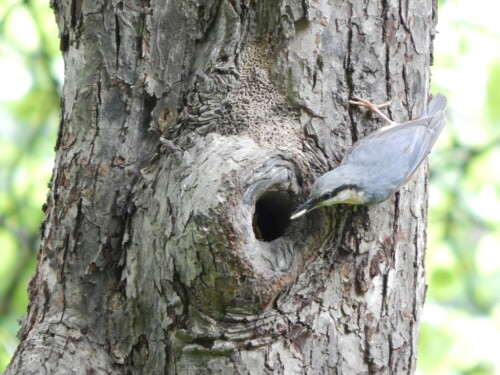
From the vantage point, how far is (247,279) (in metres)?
1.95

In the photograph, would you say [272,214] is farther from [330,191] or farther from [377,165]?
[377,165]

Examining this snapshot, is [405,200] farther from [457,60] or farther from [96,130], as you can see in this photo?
[457,60]

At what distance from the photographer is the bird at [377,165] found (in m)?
2.02

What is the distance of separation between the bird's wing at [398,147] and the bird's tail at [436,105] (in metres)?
0.02

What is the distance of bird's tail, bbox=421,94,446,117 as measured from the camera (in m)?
2.55

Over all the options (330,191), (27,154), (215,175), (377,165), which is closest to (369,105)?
(377,165)

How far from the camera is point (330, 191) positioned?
6.54 feet

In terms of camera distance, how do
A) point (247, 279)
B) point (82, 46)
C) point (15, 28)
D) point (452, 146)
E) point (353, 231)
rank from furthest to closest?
1. point (452, 146)
2. point (15, 28)
3. point (82, 46)
4. point (353, 231)
5. point (247, 279)

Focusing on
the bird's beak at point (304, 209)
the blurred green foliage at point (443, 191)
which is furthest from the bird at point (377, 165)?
the blurred green foliage at point (443, 191)

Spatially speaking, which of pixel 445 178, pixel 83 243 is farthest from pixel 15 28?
pixel 445 178

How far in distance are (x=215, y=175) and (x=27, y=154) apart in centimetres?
261

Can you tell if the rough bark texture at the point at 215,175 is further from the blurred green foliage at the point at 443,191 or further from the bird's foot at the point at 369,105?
the blurred green foliage at the point at 443,191

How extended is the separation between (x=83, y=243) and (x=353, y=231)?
81 centimetres

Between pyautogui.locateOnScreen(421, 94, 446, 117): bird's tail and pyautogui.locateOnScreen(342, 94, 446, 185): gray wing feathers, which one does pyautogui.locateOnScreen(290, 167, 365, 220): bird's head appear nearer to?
pyautogui.locateOnScreen(342, 94, 446, 185): gray wing feathers
